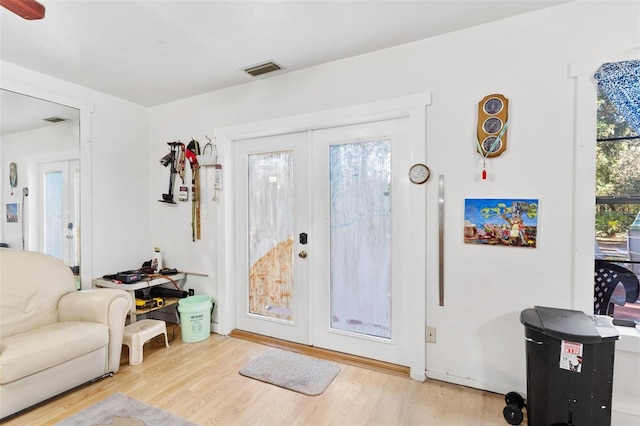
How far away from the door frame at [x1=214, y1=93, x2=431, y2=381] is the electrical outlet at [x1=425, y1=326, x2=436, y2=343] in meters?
0.04

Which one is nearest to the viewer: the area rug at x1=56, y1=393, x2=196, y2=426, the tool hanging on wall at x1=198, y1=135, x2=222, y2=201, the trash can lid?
the trash can lid

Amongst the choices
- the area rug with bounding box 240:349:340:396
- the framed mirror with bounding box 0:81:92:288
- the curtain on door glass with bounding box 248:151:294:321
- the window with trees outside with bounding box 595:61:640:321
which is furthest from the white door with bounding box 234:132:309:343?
the window with trees outside with bounding box 595:61:640:321

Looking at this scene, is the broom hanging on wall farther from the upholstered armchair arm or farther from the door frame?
the upholstered armchair arm

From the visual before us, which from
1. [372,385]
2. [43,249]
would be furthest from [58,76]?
[372,385]

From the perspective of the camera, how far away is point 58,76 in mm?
2912

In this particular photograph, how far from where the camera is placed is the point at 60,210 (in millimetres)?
3053

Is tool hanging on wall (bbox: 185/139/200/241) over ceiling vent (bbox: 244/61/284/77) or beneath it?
beneath

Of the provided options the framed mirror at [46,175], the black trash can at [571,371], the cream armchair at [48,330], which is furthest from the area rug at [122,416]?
the black trash can at [571,371]

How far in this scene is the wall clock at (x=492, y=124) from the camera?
210cm

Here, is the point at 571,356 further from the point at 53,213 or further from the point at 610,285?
the point at 53,213

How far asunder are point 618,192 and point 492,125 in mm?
862

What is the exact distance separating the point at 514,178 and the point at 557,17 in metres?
1.05

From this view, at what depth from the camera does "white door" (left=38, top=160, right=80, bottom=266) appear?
9.62 feet

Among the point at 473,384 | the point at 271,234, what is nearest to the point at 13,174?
the point at 271,234
